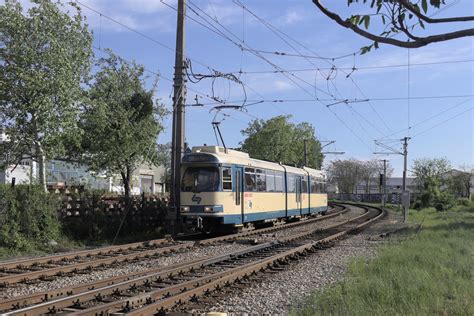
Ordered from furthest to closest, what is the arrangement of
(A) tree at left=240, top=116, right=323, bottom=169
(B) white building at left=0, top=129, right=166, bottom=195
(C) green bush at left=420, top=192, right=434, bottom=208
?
(A) tree at left=240, top=116, right=323, bottom=169 → (C) green bush at left=420, top=192, right=434, bottom=208 → (B) white building at left=0, top=129, right=166, bottom=195

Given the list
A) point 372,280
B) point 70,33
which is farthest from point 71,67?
point 372,280

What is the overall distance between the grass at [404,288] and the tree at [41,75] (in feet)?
42.6

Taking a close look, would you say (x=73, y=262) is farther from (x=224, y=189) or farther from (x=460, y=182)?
(x=460, y=182)

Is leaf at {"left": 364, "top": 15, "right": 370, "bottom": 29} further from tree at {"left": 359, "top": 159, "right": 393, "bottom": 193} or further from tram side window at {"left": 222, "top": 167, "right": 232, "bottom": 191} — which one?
tree at {"left": 359, "top": 159, "right": 393, "bottom": 193}

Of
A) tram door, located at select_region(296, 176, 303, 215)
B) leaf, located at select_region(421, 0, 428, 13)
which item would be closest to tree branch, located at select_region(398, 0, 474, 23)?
Result: leaf, located at select_region(421, 0, 428, 13)

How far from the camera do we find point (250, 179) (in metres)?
21.8

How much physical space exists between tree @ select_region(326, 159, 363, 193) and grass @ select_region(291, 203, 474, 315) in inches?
4263

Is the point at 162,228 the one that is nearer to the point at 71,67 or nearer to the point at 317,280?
the point at 71,67

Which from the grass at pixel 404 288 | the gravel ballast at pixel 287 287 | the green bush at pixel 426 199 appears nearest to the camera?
the grass at pixel 404 288

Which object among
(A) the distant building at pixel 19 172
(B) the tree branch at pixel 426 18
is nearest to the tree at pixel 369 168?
(A) the distant building at pixel 19 172

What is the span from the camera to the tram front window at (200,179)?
1962 cm

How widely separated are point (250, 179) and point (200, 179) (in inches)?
107

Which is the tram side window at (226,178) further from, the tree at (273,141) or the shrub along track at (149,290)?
the tree at (273,141)

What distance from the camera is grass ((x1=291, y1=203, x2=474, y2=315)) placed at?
287 inches
